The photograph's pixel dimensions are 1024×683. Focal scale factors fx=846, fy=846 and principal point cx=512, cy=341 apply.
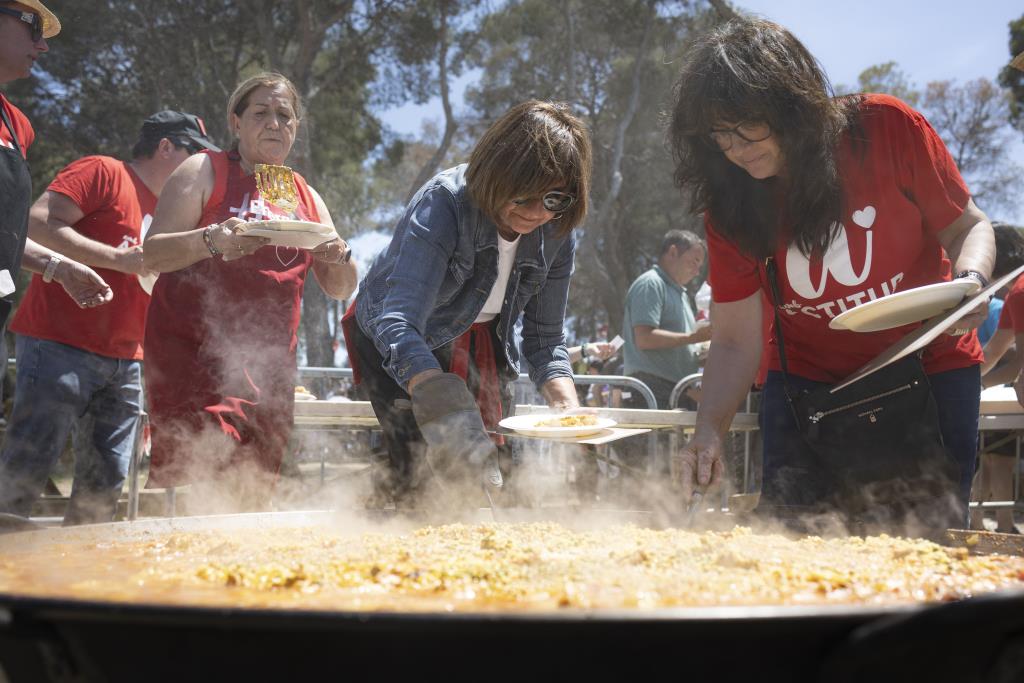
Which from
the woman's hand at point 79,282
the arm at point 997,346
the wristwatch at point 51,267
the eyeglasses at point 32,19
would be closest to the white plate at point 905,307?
the woman's hand at point 79,282

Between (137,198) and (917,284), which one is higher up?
(137,198)

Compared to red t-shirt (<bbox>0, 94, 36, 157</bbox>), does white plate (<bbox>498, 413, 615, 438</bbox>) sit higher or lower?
lower

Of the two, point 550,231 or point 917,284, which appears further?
point 550,231

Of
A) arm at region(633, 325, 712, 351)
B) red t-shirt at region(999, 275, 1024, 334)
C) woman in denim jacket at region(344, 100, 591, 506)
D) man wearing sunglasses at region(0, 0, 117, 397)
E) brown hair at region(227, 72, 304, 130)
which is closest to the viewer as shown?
woman in denim jacket at region(344, 100, 591, 506)

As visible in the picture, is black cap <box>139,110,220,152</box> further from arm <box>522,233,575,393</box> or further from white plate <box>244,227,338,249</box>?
arm <box>522,233,575,393</box>

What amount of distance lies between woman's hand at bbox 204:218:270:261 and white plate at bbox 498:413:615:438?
118 centimetres

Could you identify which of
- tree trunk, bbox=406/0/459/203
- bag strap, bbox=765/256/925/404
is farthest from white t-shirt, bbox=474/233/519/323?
tree trunk, bbox=406/0/459/203

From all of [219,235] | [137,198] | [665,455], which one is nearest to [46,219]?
[137,198]

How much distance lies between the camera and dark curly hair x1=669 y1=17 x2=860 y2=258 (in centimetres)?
230

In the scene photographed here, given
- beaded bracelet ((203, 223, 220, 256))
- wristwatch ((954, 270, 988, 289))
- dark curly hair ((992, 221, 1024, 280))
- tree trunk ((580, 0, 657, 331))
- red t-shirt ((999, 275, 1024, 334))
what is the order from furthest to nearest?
Answer: tree trunk ((580, 0, 657, 331)), dark curly hair ((992, 221, 1024, 280)), red t-shirt ((999, 275, 1024, 334)), beaded bracelet ((203, 223, 220, 256)), wristwatch ((954, 270, 988, 289))

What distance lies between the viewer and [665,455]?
6.08 m

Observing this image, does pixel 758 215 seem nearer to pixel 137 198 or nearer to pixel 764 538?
pixel 764 538

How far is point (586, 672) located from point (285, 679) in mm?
350

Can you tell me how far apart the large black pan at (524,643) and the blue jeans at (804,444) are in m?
1.39
